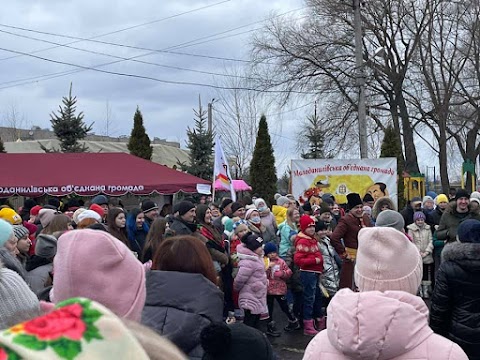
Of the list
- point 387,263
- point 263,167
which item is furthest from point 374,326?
point 263,167

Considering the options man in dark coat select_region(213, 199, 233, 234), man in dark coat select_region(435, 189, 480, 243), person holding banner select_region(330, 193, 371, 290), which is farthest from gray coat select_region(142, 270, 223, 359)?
man in dark coat select_region(213, 199, 233, 234)

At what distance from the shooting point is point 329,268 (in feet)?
30.8

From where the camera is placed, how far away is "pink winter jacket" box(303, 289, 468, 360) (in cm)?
244

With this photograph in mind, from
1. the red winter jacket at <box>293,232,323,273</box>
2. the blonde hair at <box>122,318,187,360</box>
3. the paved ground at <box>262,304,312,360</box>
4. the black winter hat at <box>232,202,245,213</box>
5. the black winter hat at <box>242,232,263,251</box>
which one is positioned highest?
the blonde hair at <box>122,318,187,360</box>

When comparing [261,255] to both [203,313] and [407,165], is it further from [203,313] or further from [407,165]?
[407,165]

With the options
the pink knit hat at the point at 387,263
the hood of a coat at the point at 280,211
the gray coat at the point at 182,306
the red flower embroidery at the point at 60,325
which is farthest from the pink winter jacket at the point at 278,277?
the red flower embroidery at the point at 60,325

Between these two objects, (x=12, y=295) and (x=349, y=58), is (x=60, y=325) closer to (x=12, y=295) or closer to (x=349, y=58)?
(x=12, y=295)

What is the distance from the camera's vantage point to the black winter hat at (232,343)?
2607 millimetres

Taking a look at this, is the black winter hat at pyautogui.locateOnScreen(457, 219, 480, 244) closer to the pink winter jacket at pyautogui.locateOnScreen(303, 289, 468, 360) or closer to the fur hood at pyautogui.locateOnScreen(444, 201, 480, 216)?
the pink winter jacket at pyautogui.locateOnScreen(303, 289, 468, 360)

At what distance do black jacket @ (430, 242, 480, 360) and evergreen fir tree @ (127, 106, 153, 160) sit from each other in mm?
26113

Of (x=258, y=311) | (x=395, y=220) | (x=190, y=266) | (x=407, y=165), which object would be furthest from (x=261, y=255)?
(x=407, y=165)

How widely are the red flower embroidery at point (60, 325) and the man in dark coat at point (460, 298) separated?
4265 mm

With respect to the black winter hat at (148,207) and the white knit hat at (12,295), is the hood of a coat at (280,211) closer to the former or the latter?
the black winter hat at (148,207)

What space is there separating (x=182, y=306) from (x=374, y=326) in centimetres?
118
